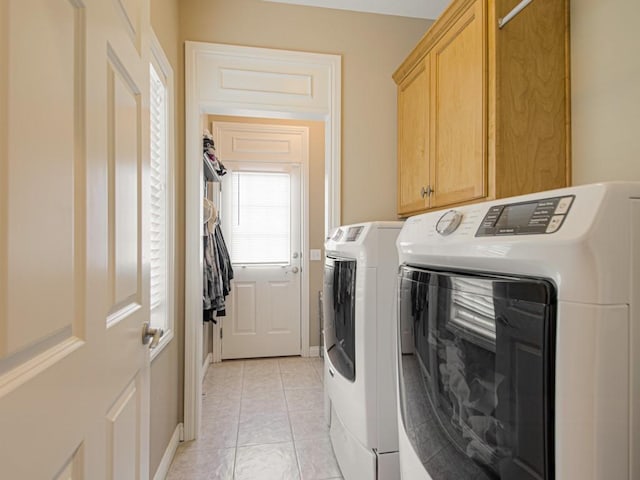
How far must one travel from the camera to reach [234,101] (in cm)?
209

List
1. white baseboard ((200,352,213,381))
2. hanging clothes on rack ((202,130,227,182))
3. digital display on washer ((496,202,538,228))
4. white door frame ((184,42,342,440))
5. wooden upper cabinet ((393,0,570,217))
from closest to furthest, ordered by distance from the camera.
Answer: digital display on washer ((496,202,538,228))
wooden upper cabinet ((393,0,570,217))
white door frame ((184,42,342,440))
hanging clothes on rack ((202,130,227,182))
white baseboard ((200,352,213,381))

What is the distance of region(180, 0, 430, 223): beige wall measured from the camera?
216 cm

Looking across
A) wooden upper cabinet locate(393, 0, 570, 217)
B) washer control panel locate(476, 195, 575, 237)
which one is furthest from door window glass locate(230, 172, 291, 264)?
washer control panel locate(476, 195, 575, 237)

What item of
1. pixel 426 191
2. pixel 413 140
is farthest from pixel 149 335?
pixel 413 140

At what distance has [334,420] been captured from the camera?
1788mm

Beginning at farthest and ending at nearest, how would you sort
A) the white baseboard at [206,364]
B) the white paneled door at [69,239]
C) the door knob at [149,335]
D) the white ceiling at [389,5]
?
the white baseboard at [206,364]
the white ceiling at [389,5]
the door knob at [149,335]
the white paneled door at [69,239]

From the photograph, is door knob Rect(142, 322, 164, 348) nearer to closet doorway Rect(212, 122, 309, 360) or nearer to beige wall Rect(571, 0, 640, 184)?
beige wall Rect(571, 0, 640, 184)

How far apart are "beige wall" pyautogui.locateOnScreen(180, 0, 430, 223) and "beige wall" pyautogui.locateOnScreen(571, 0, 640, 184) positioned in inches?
44.3

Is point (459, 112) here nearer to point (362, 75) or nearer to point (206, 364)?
point (362, 75)

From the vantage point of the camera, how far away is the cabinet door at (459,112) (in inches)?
51.7

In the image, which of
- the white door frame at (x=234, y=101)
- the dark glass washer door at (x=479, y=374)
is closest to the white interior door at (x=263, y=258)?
A: the white door frame at (x=234, y=101)

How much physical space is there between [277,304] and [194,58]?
237 cm

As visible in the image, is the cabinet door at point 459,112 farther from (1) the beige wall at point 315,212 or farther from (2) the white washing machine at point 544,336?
(1) the beige wall at point 315,212

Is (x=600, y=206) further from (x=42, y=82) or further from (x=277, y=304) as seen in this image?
(x=277, y=304)
